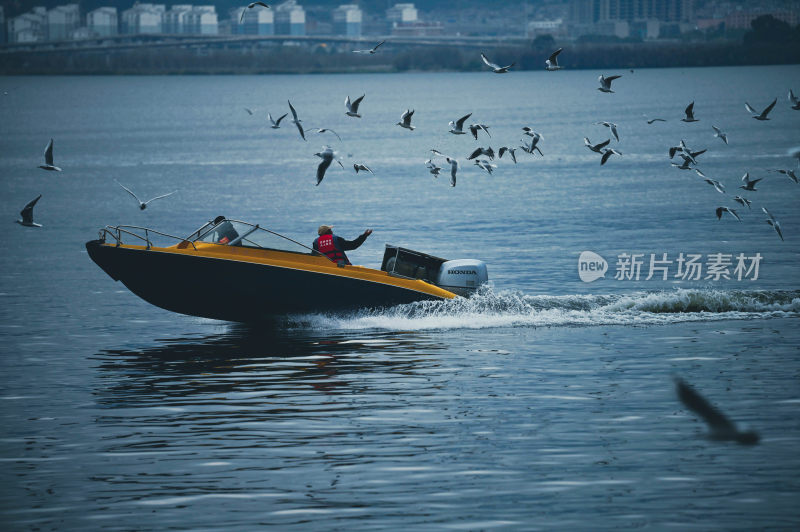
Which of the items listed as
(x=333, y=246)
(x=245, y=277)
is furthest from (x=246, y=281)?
(x=333, y=246)

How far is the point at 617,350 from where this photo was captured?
74.1 feet

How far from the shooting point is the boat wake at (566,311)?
24.3m

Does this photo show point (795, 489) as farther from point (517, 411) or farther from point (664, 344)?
point (664, 344)

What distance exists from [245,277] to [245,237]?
32.8 inches

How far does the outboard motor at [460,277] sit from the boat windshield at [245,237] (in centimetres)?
271

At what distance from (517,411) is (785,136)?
2902 inches

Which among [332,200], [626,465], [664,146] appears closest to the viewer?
[626,465]

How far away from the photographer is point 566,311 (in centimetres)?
2541

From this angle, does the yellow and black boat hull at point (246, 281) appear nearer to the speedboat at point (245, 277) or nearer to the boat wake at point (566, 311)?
the speedboat at point (245, 277)

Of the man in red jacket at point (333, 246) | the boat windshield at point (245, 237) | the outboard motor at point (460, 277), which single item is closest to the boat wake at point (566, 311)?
the outboard motor at point (460, 277)

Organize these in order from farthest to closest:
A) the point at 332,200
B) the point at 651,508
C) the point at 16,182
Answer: the point at 16,182 → the point at 332,200 → the point at 651,508

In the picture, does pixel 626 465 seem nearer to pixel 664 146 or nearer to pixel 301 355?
pixel 301 355

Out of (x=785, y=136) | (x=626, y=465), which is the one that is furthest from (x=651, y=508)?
(x=785, y=136)

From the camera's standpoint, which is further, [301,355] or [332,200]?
[332,200]
